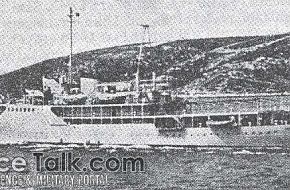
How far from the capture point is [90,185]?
22.1ft

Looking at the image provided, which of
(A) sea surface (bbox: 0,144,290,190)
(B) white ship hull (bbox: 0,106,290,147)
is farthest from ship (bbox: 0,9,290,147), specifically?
(A) sea surface (bbox: 0,144,290,190)

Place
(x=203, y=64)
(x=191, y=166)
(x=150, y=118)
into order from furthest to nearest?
(x=150, y=118)
(x=203, y=64)
(x=191, y=166)

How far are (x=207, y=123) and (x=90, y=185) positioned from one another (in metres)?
3.53

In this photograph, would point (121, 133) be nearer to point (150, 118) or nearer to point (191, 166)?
point (150, 118)

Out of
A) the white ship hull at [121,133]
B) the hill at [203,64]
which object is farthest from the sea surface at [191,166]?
the hill at [203,64]

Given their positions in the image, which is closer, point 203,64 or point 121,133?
point 203,64

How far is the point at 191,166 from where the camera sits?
8219 mm

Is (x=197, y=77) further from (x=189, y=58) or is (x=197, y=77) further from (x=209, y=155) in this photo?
(x=209, y=155)

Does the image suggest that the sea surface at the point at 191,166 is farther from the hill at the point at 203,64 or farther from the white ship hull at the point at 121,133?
the hill at the point at 203,64

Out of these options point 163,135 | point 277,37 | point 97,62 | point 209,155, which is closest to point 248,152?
point 209,155

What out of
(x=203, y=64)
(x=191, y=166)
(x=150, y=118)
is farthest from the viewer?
(x=150, y=118)

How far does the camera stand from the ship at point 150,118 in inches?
366

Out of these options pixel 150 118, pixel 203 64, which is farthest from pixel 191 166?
pixel 150 118

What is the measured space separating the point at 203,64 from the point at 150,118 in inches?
66.9
